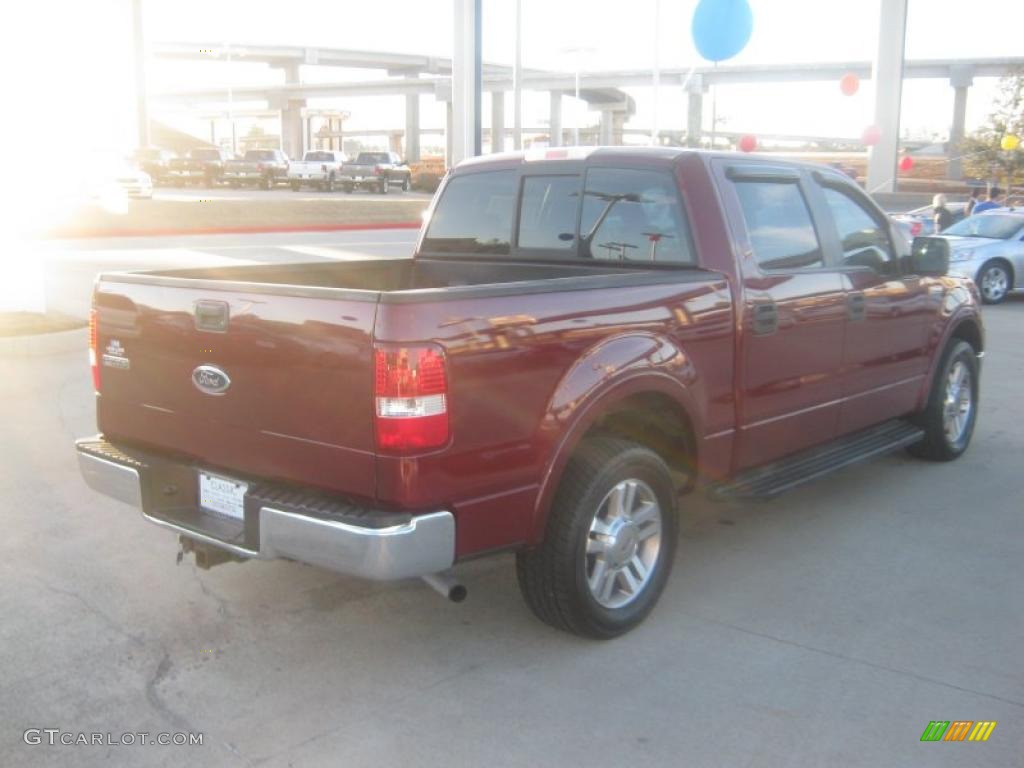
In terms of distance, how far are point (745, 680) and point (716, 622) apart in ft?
1.71

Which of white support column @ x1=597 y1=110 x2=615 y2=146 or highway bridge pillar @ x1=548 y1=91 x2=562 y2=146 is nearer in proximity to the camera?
white support column @ x1=597 y1=110 x2=615 y2=146

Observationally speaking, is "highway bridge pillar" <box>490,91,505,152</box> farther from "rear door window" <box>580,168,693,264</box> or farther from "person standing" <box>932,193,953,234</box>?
"rear door window" <box>580,168,693,264</box>

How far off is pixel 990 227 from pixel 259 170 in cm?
4060

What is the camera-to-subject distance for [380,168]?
167 ft

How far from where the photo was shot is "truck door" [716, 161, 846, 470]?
4.69 metres

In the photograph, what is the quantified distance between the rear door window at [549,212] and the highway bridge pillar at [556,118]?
89.8 meters

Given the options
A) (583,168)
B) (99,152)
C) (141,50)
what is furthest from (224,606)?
(141,50)

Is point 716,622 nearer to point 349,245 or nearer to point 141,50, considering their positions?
point 349,245

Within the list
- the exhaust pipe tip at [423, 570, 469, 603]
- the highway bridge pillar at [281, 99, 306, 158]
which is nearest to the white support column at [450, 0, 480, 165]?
the exhaust pipe tip at [423, 570, 469, 603]

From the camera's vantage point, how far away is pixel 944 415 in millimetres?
6551

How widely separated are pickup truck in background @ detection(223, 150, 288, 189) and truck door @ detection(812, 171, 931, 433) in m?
47.9

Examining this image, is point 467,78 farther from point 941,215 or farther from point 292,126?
point 292,126

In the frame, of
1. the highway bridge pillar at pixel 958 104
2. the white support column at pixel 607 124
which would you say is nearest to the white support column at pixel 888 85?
the highway bridge pillar at pixel 958 104

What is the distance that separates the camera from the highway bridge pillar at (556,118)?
92.9 meters
